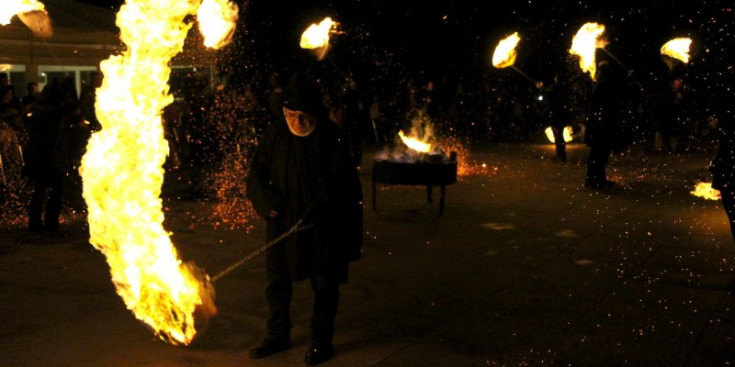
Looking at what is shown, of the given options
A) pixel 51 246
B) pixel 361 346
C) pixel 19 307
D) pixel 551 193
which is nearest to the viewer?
pixel 361 346

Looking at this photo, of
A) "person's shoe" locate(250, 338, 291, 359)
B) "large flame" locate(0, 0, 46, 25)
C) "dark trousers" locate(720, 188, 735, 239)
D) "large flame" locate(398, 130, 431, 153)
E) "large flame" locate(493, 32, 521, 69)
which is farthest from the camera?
"large flame" locate(493, 32, 521, 69)

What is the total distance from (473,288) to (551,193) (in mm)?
5657

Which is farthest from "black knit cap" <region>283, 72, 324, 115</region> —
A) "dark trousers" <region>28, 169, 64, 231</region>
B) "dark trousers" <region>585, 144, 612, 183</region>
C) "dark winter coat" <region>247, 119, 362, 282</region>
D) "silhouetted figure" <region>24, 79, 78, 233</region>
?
"dark trousers" <region>585, 144, 612, 183</region>

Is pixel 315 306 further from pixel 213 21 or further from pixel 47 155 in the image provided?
pixel 213 21

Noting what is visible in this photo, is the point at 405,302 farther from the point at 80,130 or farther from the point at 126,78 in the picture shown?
the point at 80,130

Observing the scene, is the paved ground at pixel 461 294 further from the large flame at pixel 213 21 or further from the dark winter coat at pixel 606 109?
the large flame at pixel 213 21

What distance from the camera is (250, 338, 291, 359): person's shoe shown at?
4895 millimetres

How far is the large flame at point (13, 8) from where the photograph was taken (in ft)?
37.9

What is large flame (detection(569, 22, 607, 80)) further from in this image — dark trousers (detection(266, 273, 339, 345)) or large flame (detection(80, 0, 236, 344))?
dark trousers (detection(266, 273, 339, 345))

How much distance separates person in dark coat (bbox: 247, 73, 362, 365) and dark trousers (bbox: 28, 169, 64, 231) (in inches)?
196

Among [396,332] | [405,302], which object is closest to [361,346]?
[396,332]

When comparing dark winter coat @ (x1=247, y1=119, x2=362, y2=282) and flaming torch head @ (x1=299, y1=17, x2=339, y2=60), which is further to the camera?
flaming torch head @ (x1=299, y1=17, x2=339, y2=60)

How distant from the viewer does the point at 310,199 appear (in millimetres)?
4844

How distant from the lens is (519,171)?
14430mm
